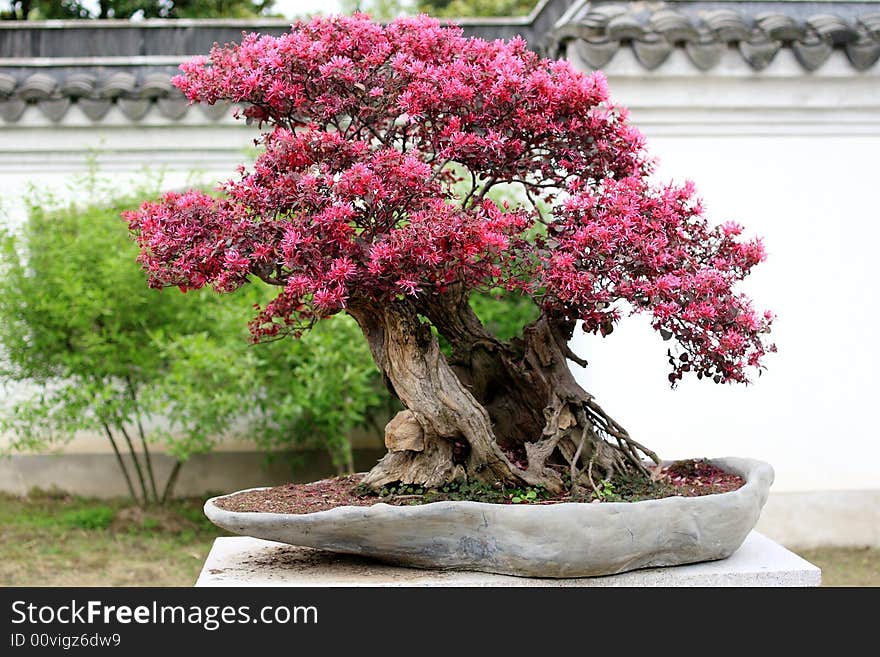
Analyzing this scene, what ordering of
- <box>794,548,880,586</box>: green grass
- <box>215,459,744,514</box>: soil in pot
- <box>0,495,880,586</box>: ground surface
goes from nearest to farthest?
<box>215,459,744,514</box>: soil in pot, <box>794,548,880,586</box>: green grass, <box>0,495,880,586</box>: ground surface

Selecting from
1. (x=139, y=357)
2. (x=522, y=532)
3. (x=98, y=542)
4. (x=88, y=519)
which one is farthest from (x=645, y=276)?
(x=88, y=519)

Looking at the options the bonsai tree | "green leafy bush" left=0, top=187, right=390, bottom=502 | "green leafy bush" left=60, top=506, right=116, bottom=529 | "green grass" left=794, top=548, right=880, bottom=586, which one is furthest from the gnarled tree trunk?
"green leafy bush" left=60, top=506, right=116, bottom=529

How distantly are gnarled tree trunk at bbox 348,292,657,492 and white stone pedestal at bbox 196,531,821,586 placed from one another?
0.93 ft

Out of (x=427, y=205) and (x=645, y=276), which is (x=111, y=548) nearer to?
(x=427, y=205)

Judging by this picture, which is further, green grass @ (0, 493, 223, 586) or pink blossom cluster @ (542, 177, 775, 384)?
green grass @ (0, 493, 223, 586)

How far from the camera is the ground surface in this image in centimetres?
546

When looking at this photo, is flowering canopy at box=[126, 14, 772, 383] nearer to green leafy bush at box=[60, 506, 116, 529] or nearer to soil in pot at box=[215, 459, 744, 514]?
soil in pot at box=[215, 459, 744, 514]

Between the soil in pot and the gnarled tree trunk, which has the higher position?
the gnarled tree trunk

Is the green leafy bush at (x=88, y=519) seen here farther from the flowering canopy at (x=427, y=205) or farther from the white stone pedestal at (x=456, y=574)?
the flowering canopy at (x=427, y=205)

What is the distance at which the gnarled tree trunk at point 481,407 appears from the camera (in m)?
2.85

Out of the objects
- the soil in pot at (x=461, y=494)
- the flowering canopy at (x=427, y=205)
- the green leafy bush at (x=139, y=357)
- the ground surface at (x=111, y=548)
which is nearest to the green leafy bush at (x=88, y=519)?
the ground surface at (x=111, y=548)

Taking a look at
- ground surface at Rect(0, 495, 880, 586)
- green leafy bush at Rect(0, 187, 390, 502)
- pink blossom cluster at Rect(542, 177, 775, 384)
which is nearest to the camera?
pink blossom cluster at Rect(542, 177, 775, 384)

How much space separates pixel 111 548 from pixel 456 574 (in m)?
3.88

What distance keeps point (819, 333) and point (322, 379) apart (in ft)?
9.13
